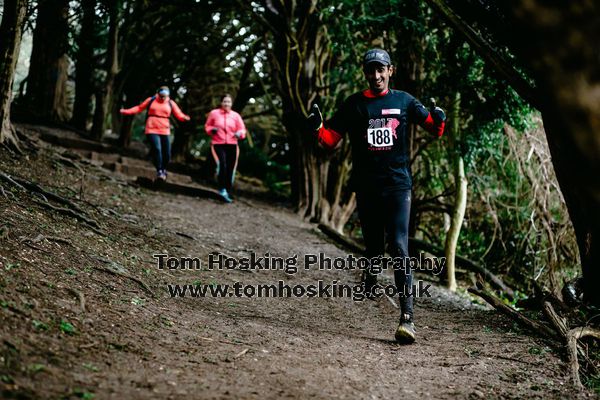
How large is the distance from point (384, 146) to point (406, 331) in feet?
5.07

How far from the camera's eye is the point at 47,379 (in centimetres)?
262

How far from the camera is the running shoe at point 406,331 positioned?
14.9 feet

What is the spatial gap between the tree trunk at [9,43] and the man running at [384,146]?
5571 millimetres

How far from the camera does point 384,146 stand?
4.84 meters

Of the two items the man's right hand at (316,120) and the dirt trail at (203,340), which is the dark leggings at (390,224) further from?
the man's right hand at (316,120)

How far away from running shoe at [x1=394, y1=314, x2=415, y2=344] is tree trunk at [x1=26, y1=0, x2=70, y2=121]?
1366cm

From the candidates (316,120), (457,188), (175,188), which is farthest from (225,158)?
(316,120)

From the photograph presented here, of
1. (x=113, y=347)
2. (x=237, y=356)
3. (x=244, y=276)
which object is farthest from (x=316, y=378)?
(x=244, y=276)

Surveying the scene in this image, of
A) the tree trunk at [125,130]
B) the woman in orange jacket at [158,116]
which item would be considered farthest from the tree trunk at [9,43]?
the tree trunk at [125,130]

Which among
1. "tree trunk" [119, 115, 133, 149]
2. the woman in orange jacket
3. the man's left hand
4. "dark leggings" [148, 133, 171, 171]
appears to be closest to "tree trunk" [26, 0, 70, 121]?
"tree trunk" [119, 115, 133, 149]

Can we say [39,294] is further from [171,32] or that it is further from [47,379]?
[171,32]

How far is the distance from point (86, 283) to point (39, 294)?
76cm

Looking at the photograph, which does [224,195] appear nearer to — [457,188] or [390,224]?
[457,188]

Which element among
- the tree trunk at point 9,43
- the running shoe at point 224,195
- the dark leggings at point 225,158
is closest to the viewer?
the tree trunk at point 9,43
